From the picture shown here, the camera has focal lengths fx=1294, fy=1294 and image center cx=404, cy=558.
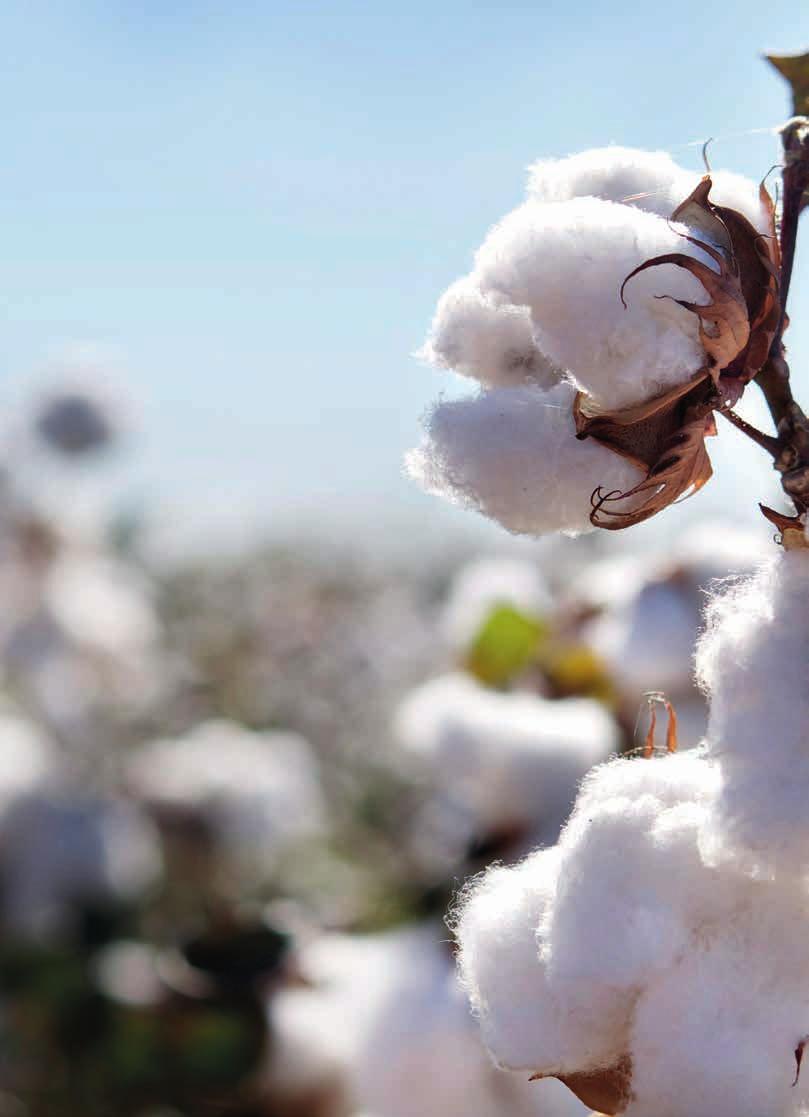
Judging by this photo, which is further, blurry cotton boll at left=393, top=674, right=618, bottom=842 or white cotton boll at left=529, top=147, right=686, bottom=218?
blurry cotton boll at left=393, top=674, right=618, bottom=842

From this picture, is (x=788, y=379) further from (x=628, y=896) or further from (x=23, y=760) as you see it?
(x=23, y=760)

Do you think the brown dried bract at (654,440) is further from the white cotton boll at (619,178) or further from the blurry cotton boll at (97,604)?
the blurry cotton boll at (97,604)

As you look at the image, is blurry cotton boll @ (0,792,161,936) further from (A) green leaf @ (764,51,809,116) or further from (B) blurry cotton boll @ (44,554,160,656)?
(A) green leaf @ (764,51,809,116)

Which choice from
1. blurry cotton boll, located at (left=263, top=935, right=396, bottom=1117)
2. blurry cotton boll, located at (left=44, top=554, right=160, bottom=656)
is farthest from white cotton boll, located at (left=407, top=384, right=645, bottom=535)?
blurry cotton boll, located at (left=44, top=554, right=160, bottom=656)

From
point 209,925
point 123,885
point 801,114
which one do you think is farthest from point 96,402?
point 801,114

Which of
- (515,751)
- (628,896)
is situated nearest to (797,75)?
(628,896)

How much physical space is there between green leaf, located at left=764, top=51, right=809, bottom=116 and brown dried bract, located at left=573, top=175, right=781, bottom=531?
8cm

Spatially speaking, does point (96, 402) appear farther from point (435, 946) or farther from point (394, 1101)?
point (394, 1101)

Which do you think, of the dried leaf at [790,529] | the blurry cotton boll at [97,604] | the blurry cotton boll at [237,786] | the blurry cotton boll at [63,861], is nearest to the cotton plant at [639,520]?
the dried leaf at [790,529]

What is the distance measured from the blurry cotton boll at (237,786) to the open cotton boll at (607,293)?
1889 mm

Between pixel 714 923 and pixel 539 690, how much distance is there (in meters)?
1.01

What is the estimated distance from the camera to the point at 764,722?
1.53ft

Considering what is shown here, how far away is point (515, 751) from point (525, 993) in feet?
2.78

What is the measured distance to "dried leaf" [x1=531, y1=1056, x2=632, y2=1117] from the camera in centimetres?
55
